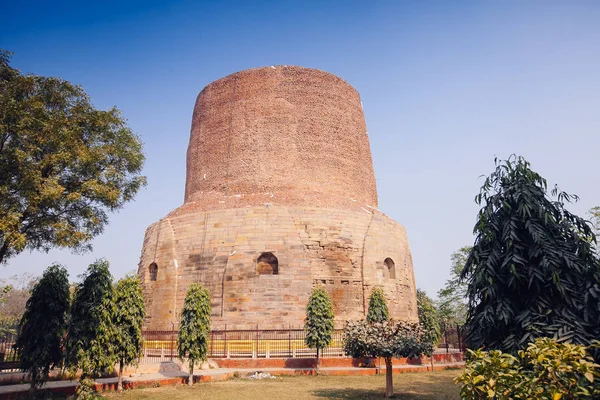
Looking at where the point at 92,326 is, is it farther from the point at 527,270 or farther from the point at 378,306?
the point at 378,306

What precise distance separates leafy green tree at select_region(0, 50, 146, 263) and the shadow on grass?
6398mm

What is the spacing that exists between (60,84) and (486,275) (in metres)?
9.14

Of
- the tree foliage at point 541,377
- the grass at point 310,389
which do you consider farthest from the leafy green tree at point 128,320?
the tree foliage at point 541,377

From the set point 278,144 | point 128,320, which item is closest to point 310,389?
point 128,320

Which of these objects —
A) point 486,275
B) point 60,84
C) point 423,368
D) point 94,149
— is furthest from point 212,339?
point 486,275

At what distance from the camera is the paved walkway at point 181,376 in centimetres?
941

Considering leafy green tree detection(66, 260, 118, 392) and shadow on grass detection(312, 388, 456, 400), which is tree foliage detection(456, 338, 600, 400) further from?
leafy green tree detection(66, 260, 118, 392)

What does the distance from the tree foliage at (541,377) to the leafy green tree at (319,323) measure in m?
11.2

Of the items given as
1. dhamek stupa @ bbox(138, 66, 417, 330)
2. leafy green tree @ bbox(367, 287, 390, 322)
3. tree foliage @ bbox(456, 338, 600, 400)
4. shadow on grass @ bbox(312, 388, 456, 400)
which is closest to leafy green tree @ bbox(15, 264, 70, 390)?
shadow on grass @ bbox(312, 388, 456, 400)

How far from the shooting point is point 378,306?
59.1 feet

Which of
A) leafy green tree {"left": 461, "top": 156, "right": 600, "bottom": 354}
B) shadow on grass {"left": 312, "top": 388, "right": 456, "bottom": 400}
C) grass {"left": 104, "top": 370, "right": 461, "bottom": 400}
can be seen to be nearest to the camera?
leafy green tree {"left": 461, "top": 156, "right": 600, "bottom": 354}

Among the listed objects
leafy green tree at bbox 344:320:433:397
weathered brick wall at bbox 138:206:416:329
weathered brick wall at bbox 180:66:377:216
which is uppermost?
weathered brick wall at bbox 180:66:377:216

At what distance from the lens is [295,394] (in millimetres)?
10008

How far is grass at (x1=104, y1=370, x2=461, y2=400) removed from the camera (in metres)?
9.71
